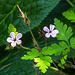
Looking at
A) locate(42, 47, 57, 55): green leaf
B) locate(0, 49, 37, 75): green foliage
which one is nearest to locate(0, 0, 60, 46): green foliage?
locate(0, 49, 37, 75): green foliage

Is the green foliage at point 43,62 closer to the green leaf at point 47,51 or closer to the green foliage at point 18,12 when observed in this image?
the green leaf at point 47,51

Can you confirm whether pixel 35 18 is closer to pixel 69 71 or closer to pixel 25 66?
pixel 25 66

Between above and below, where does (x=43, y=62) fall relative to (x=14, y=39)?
below

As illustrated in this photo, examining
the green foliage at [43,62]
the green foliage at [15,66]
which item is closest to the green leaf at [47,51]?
the green foliage at [43,62]

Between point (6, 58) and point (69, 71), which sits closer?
point (6, 58)

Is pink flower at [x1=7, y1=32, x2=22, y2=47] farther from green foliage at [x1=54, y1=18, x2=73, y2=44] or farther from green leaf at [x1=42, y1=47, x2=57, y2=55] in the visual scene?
green foliage at [x1=54, y1=18, x2=73, y2=44]

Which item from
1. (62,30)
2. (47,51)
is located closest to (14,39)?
(47,51)

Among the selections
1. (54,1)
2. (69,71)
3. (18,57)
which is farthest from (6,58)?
(69,71)

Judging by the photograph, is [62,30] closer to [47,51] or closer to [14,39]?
[47,51]
